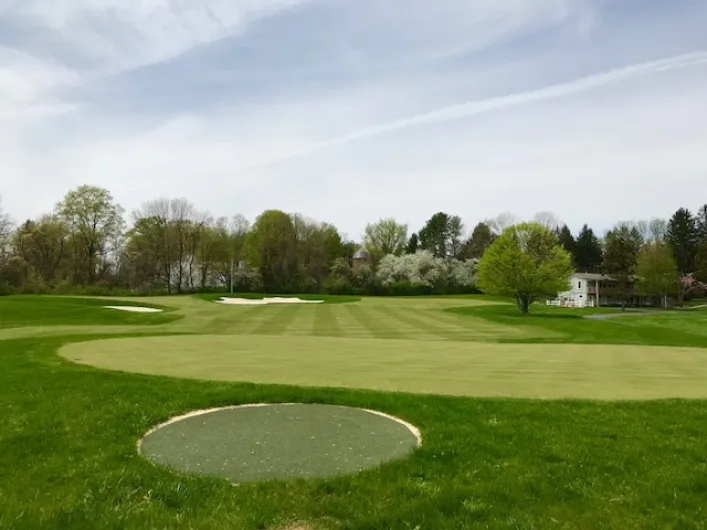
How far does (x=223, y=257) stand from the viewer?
76.9 meters

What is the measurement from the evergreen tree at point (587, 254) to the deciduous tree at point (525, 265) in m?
67.1

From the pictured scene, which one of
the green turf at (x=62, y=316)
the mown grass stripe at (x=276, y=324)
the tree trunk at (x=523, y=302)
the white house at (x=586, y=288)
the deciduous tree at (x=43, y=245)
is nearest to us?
the mown grass stripe at (x=276, y=324)

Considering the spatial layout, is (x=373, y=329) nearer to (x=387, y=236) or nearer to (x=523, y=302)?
(x=523, y=302)

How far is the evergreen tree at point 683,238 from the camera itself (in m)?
88.4

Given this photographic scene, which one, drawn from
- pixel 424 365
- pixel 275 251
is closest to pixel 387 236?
pixel 275 251

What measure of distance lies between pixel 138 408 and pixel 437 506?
498cm

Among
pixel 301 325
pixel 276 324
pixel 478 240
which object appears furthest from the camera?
pixel 478 240

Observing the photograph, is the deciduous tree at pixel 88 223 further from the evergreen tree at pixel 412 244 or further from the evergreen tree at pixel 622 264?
the evergreen tree at pixel 622 264

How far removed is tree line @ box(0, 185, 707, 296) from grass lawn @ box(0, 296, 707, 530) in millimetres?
47973

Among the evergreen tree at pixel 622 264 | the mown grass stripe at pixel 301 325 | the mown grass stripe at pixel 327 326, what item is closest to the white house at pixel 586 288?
the evergreen tree at pixel 622 264

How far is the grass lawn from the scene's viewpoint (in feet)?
14.3

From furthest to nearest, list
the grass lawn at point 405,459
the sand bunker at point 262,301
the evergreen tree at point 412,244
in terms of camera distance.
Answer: the evergreen tree at point 412,244 < the sand bunker at point 262,301 < the grass lawn at point 405,459

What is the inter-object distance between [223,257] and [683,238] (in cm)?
7960

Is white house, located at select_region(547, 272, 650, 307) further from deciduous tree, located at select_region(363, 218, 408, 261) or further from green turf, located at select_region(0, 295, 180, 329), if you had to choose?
green turf, located at select_region(0, 295, 180, 329)
